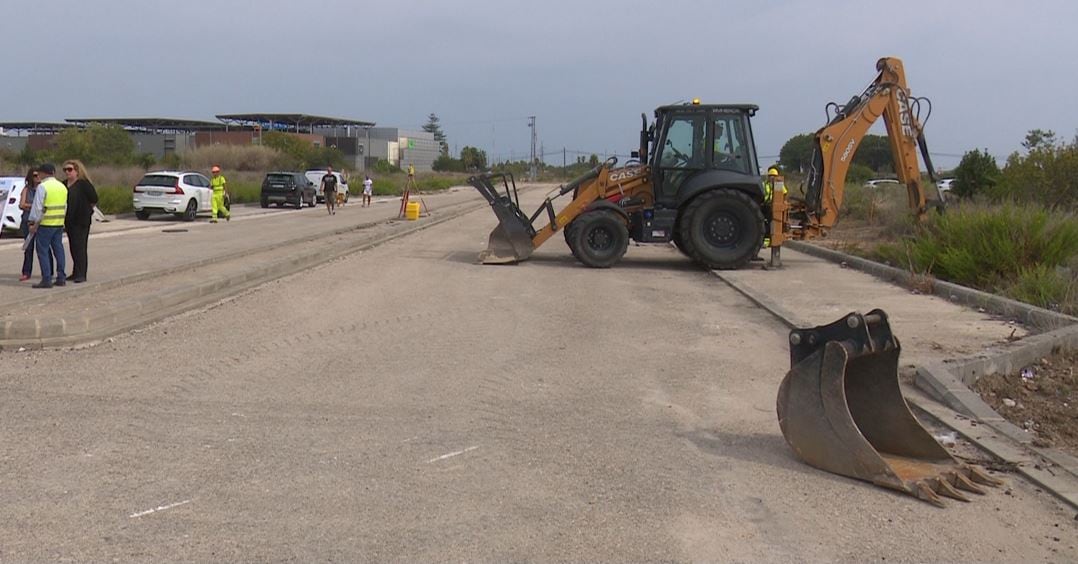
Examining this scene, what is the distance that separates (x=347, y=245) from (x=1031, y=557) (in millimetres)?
17452

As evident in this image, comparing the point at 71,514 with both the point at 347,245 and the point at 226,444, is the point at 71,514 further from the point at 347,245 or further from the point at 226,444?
the point at 347,245

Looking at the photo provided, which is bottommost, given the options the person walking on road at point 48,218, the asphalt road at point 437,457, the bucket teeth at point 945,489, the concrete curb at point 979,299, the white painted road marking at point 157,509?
the white painted road marking at point 157,509

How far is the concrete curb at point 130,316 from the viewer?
934cm

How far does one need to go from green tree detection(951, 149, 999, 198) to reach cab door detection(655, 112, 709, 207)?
15.5 meters

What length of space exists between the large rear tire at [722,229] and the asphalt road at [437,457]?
6469 millimetres

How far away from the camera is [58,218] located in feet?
40.0

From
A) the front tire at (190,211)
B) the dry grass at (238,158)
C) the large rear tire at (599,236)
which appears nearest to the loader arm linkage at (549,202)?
the large rear tire at (599,236)

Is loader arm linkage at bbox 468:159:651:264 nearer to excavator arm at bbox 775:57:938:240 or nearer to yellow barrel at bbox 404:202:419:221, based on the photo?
excavator arm at bbox 775:57:938:240

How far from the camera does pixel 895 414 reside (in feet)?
20.3

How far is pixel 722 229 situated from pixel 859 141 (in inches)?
115

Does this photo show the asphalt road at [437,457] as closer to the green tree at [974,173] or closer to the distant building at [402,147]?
the green tree at [974,173]

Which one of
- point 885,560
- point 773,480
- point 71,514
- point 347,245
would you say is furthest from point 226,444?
point 347,245

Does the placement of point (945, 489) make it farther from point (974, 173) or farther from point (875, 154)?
Result: point (875, 154)

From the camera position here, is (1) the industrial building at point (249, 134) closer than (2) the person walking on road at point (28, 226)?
No
